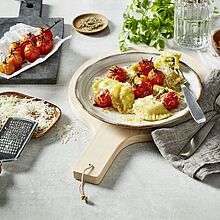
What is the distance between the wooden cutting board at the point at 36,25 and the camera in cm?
200

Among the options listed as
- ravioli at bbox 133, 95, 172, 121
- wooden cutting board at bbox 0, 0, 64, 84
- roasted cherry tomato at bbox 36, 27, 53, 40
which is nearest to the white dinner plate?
ravioli at bbox 133, 95, 172, 121

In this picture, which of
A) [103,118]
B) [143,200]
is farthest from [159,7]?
[143,200]

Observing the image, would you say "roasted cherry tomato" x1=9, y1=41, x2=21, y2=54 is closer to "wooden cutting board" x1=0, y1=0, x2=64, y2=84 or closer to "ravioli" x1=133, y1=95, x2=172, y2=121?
"wooden cutting board" x1=0, y1=0, x2=64, y2=84

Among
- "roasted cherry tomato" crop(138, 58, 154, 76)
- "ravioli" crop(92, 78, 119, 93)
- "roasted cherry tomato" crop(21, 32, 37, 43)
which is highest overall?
"roasted cherry tomato" crop(138, 58, 154, 76)

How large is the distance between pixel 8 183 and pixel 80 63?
0.63m

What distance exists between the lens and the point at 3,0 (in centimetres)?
257

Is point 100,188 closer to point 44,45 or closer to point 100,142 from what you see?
point 100,142

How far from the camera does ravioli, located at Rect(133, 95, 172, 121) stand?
1.74 meters

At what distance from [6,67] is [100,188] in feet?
2.05

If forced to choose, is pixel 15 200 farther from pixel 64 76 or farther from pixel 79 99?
pixel 64 76

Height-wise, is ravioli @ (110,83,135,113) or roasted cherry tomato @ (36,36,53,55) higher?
ravioli @ (110,83,135,113)

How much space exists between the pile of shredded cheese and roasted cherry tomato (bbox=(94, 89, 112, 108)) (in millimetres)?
134

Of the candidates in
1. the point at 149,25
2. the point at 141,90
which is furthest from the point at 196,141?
the point at 149,25

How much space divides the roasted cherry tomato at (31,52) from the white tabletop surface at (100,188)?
11.9 inches
